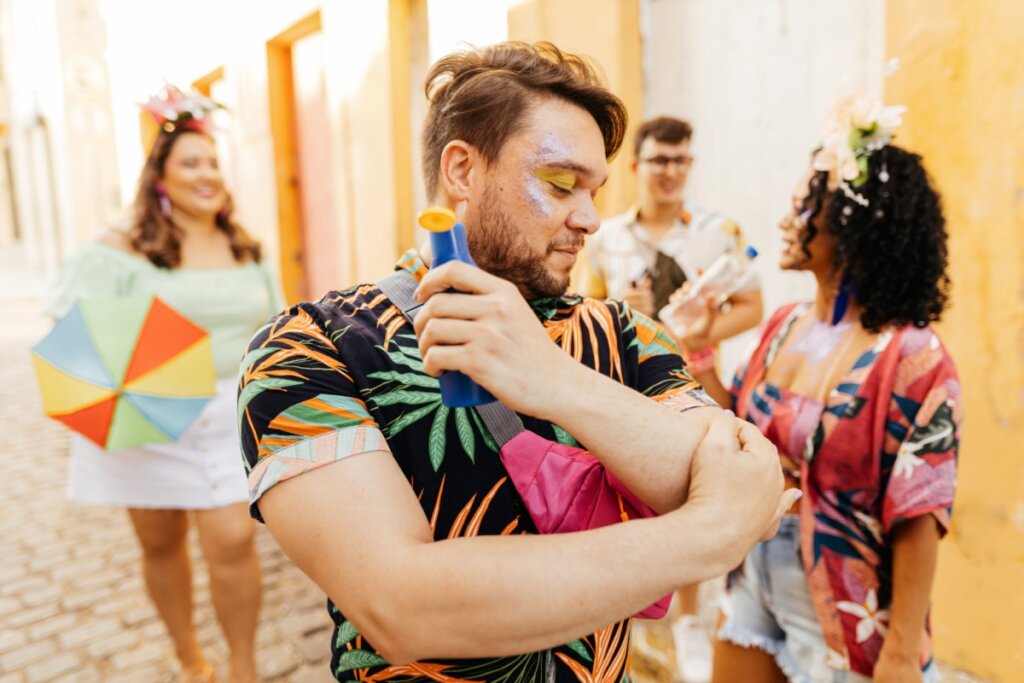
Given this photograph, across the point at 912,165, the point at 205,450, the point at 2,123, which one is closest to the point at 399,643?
the point at 912,165

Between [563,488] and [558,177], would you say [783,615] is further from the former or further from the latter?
[558,177]

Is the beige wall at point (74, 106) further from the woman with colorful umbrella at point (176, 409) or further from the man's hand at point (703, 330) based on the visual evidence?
the man's hand at point (703, 330)

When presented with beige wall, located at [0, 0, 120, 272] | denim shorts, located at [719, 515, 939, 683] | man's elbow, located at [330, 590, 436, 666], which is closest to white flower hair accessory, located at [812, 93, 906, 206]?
denim shorts, located at [719, 515, 939, 683]

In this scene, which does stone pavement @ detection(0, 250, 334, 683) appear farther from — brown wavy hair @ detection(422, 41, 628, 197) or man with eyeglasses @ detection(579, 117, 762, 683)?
brown wavy hair @ detection(422, 41, 628, 197)

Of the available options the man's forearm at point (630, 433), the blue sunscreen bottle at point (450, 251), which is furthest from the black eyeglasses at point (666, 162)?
the blue sunscreen bottle at point (450, 251)

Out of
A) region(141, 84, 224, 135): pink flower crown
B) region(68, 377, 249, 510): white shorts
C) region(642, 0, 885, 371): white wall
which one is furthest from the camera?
region(642, 0, 885, 371): white wall

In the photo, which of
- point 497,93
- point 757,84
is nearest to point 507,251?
point 497,93

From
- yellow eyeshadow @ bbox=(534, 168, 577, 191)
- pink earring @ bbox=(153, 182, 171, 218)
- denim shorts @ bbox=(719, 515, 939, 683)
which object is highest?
pink earring @ bbox=(153, 182, 171, 218)

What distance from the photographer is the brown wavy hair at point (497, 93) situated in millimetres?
1349

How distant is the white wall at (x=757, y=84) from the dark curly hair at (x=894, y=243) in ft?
4.61

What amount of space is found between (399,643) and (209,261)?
277cm

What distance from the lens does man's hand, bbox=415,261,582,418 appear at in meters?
0.93

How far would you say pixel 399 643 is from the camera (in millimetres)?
950

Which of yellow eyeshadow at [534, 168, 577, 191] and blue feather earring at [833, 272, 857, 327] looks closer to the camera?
yellow eyeshadow at [534, 168, 577, 191]
